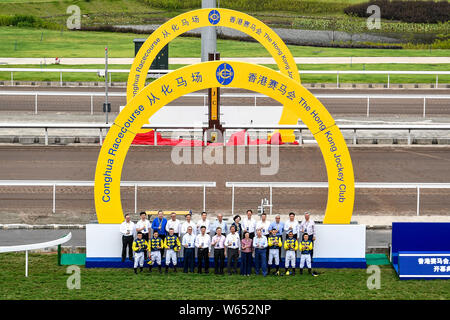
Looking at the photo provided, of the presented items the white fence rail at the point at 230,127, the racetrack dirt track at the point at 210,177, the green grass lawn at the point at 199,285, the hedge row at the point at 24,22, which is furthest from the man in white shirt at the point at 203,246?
the hedge row at the point at 24,22

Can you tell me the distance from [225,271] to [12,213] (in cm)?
555

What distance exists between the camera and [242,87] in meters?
16.6

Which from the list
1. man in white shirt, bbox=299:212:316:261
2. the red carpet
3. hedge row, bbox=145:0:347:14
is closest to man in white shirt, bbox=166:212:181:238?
man in white shirt, bbox=299:212:316:261

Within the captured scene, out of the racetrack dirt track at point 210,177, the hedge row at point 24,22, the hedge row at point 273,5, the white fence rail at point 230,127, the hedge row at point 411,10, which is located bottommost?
the racetrack dirt track at point 210,177

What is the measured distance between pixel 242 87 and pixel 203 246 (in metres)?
2.85

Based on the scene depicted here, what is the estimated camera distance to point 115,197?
16.8 m

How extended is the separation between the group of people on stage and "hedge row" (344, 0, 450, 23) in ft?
158

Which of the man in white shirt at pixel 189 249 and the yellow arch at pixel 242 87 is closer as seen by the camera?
the man in white shirt at pixel 189 249

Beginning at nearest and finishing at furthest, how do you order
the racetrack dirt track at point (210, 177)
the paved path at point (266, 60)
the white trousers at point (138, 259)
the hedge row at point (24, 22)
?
the white trousers at point (138, 259)
the racetrack dirt track at point (210, 177)
the paved path at point (266, 60)
the hedge row at point (24, 22)

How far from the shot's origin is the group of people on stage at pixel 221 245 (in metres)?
16.0

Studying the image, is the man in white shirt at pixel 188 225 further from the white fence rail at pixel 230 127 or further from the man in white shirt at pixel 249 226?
the white fence rail at pixel 230 127

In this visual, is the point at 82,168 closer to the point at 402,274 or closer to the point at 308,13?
the point at 402,274

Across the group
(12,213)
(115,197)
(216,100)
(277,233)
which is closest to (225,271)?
(277,233)

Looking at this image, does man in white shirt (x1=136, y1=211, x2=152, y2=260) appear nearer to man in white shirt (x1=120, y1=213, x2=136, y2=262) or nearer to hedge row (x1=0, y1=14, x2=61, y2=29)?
man in white shirt (x1=120, y1=213, x2=136, y2=262)
